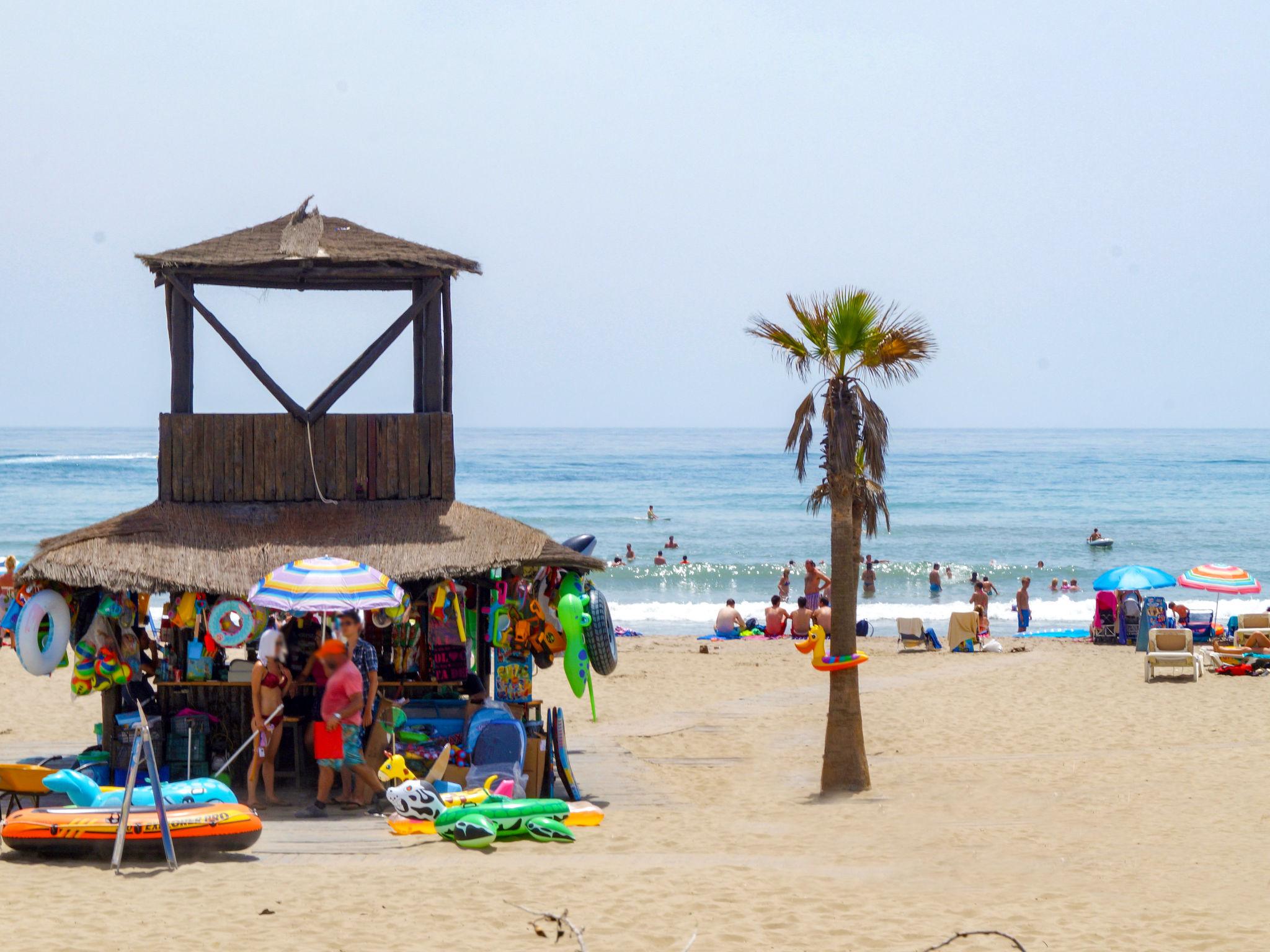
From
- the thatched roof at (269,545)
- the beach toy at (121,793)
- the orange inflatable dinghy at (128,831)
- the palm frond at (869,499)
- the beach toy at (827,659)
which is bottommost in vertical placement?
the orange inflatable dinghy at (128,831)

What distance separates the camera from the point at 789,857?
9.44 m

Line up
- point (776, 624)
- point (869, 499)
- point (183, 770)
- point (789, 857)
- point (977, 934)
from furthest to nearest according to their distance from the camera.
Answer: point (776, 624) < point (869, 499) < point (183, 770) < point (789, 857) < point (977, 934)

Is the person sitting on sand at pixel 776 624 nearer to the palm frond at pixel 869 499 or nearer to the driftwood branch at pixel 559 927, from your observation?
the palm frond at pixel 869 499

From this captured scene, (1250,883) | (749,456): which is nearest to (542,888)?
(1250,883)

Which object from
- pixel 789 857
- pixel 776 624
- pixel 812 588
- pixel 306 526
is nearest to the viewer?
pixel 789 857

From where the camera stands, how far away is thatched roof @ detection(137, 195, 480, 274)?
37.4 ft

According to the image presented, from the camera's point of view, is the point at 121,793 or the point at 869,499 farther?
the point at 869,499

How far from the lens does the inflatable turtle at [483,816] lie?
9.37m

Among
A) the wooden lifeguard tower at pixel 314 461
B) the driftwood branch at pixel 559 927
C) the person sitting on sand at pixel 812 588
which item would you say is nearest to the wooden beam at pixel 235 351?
the wooden lifeguard tower at pixel 314 461

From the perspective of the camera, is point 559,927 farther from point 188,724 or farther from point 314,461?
point 314,461

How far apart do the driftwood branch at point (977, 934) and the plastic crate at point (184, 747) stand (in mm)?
6329

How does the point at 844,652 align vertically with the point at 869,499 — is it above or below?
below

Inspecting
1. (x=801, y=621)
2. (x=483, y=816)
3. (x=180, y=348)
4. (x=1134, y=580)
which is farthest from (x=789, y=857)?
(x=801, y=621)

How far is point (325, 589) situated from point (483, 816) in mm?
2014
